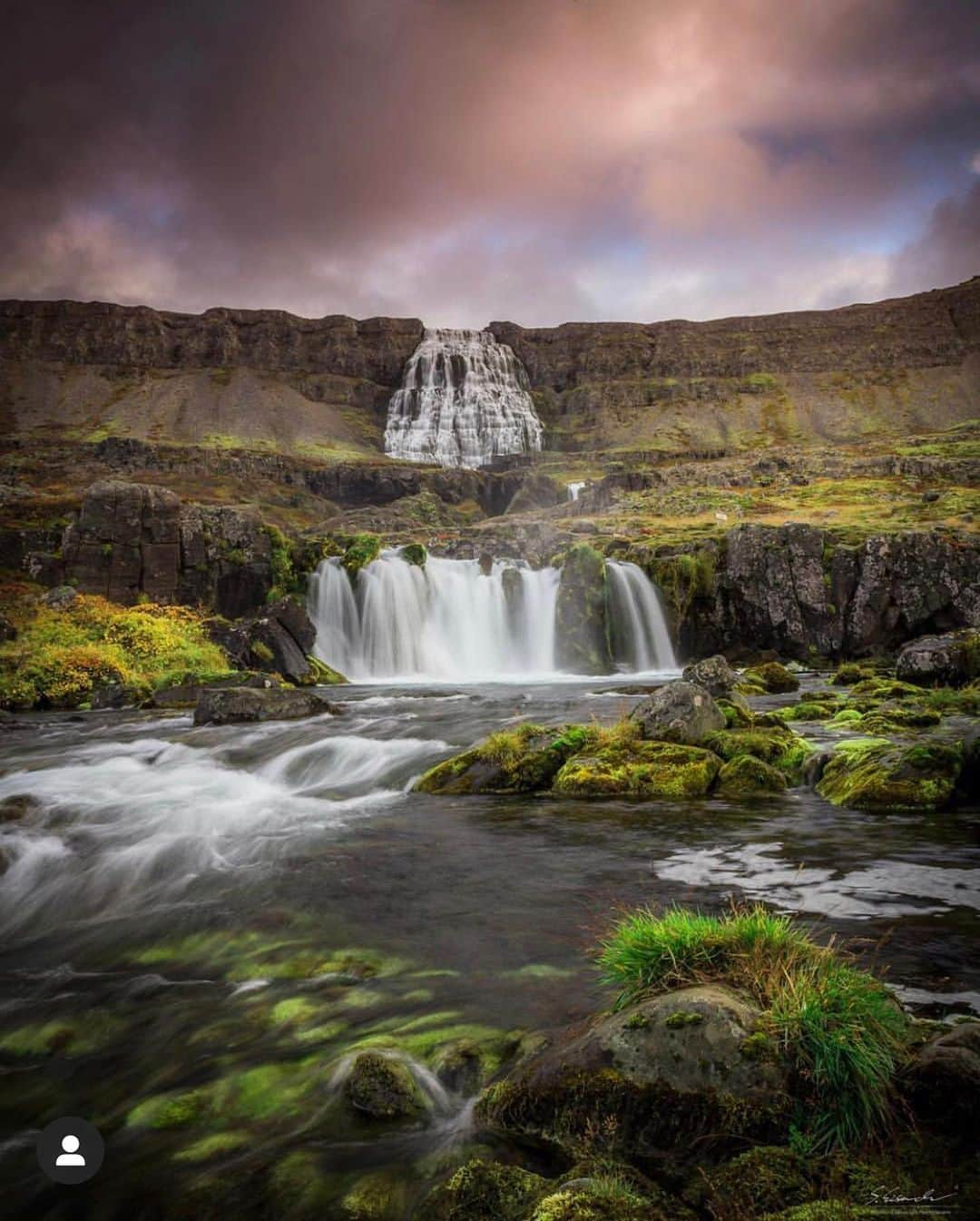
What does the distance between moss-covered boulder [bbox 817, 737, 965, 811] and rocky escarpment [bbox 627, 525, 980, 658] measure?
86.9 ft

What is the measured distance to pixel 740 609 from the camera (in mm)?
37719

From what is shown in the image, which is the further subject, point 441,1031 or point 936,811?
point 936,811

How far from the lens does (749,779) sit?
11.5m

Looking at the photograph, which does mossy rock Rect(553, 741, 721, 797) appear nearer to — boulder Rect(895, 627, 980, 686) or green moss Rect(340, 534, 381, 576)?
boulder Rect(895, 627, 980, 686)

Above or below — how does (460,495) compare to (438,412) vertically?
below

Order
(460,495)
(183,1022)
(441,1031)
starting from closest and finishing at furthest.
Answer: (441,1031), (183,1022), (460,495)

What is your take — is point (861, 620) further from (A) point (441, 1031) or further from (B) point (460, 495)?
(B) point (460, 495)

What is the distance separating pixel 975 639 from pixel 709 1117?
23.8m

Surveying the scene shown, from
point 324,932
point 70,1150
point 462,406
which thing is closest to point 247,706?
point 324,932

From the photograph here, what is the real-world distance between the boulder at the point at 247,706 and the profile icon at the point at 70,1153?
1584 cm

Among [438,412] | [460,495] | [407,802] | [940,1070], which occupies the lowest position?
[407,802]

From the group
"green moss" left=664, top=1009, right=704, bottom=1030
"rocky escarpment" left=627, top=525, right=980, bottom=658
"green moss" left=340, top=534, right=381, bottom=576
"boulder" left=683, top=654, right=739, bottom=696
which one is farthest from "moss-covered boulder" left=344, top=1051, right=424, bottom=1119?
"rocky escarpment" left=627, top=525, right=980, bottom=658

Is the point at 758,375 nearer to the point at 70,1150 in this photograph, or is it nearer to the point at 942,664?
the point at 942,664

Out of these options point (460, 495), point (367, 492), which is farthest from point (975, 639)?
point (367, 492)
